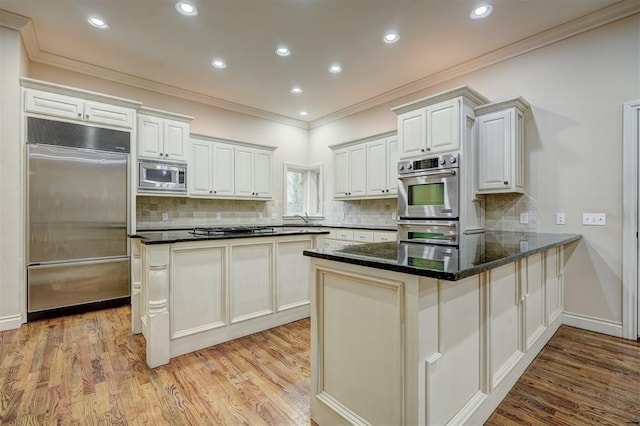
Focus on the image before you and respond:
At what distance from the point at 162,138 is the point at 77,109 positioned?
3.12 feet

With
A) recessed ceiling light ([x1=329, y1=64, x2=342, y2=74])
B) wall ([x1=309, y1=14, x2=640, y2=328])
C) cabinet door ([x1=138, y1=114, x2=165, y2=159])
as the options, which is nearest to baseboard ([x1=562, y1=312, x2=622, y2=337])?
wall ([x1=309, y1=14, x2=640, y2=328])

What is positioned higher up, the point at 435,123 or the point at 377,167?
the point at 435,123

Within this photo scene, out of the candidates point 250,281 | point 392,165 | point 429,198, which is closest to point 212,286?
point 250,281

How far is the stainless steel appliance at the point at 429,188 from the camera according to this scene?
323cm

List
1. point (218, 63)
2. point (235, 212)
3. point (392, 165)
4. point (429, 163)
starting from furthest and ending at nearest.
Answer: point (235, 212) < point (392, 165) < point (218, 63) < point (429, 163)

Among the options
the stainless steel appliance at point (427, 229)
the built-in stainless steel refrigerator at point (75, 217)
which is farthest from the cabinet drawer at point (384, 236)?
the built-in stainless steel refrigerator at point (75, 217)

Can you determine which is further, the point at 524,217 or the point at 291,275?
the point at 524,217

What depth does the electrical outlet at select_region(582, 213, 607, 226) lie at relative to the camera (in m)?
2.77

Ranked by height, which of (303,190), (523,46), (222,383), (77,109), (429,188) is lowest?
(222,383)

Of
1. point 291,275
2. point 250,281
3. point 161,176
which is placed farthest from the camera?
point 161,176

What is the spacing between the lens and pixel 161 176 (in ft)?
13.4

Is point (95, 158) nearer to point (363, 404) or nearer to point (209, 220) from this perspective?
point (209, 220)

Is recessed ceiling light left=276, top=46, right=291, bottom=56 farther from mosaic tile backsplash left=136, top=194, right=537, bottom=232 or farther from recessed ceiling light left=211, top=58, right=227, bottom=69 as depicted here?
mosaic tile backsplash left=136, top=194, right=537, bottom=232

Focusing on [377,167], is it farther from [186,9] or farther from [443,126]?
[186,9]
